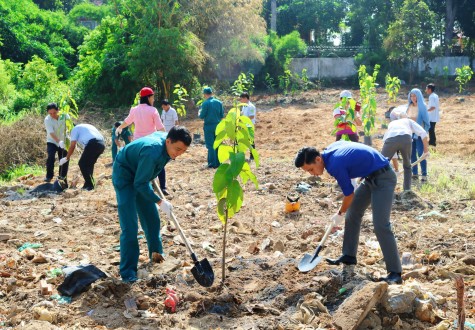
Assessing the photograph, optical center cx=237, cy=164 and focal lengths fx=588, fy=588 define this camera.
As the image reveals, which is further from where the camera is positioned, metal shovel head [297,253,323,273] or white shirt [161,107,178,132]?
white shirt [161,107,178,132]

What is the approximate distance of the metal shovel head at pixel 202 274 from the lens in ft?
16.8

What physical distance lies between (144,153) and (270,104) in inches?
753

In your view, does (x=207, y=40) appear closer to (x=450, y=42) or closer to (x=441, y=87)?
(x=441, y=87)

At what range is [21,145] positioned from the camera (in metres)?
12.9

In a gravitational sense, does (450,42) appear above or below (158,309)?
above

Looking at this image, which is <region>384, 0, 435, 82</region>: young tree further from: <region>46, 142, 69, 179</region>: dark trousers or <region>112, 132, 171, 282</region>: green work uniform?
<region>112, 132, 171, 282</region>: green work uniform

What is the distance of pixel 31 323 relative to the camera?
4.39 meters

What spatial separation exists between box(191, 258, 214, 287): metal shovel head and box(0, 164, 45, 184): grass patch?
762cm

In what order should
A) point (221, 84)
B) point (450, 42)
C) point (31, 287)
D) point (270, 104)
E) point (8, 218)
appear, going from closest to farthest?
point (31, 287), point (8, 218), point (270, 104), point (221, 84), point (450, 42)

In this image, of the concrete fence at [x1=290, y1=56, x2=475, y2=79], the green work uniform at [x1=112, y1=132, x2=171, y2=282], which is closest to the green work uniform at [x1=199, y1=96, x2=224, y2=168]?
the green work uniform at [x1=112, y1=132, x2=171, y2=282]

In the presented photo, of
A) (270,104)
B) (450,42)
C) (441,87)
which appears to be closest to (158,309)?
(270,104)

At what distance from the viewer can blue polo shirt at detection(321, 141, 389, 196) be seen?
489 cm

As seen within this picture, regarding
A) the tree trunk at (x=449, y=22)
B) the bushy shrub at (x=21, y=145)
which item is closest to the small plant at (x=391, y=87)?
the bushy shrub at (x=21, y=145)

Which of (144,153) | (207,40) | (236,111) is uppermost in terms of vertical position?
(207,40)
